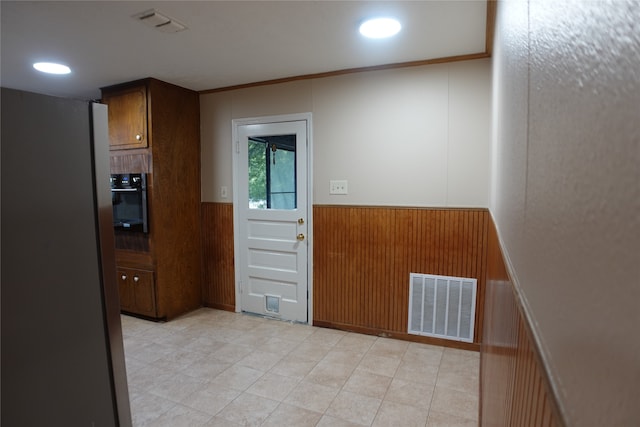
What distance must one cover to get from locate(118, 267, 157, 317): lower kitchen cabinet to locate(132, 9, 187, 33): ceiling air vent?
2135mm

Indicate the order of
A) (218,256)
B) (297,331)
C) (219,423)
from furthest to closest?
(218,256), (297,331), (219,423)

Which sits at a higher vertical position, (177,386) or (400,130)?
(400,130)

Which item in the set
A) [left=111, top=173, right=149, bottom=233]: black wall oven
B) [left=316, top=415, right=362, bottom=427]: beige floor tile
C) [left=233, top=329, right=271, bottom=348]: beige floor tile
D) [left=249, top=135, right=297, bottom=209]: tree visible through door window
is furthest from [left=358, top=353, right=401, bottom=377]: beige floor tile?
[left=111, top=173, right=149, bottom=233]: black wall oven

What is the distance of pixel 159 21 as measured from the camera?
6.83ft

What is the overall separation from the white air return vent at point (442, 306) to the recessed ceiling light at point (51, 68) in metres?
3.30

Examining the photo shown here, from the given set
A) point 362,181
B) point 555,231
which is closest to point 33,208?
point 555,231

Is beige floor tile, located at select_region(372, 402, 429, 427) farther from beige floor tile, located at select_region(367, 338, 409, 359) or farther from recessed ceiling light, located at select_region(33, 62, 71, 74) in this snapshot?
recessed ceiling light, located at select_region(33, 62, 71, 74)

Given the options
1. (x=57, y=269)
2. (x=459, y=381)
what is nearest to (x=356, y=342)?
(x=459, y=381)

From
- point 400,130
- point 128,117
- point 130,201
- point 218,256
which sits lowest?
point 218,256

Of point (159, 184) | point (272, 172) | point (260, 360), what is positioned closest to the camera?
point (260, 360)

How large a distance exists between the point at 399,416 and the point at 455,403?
38 cm

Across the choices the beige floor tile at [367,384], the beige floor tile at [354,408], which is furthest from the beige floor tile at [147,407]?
the beige floor tile at [367,384]

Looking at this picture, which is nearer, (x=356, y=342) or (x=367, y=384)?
(x=367, y=384)

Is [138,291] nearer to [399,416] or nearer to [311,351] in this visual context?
[311,351]
